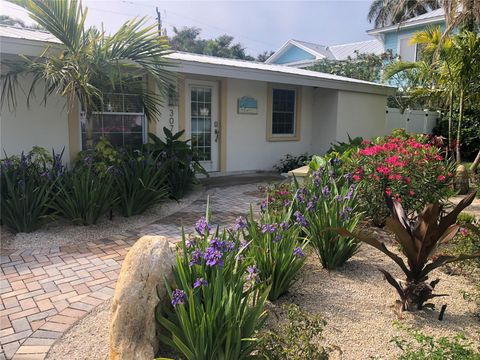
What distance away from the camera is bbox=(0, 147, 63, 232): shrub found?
4945 millimetres

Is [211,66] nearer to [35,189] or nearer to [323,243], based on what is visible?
[35,189]

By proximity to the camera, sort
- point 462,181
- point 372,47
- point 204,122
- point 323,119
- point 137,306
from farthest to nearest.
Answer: point 372,47
point 323,119
point 204,122
point 462,181
point 137,306

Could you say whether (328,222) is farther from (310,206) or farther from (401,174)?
(401,174)

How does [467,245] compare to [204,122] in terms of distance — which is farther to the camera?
[204,122]

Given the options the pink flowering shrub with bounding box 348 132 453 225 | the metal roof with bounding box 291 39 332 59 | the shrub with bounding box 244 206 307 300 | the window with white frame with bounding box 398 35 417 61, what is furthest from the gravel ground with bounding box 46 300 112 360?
the metal roof with bounding box 291 39 332 59

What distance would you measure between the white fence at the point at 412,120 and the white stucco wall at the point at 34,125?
10580 mm

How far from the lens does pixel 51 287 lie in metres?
3.61

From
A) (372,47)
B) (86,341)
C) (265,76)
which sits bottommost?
(86,341)

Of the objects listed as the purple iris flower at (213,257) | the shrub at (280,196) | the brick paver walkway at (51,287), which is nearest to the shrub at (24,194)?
the brick paver walkway at (51,287)

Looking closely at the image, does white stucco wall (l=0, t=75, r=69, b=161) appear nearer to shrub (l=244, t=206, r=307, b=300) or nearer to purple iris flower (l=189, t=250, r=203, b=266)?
shrub (l=244, t=206, r=307, b=300)

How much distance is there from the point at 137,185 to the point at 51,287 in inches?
94.3

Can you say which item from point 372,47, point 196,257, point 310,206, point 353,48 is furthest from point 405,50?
point 196,257

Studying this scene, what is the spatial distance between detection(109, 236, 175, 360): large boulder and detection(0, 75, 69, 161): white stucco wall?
5285 millimetres

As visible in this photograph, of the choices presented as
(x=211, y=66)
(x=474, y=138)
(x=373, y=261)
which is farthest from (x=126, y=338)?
(x=474, y=138)
